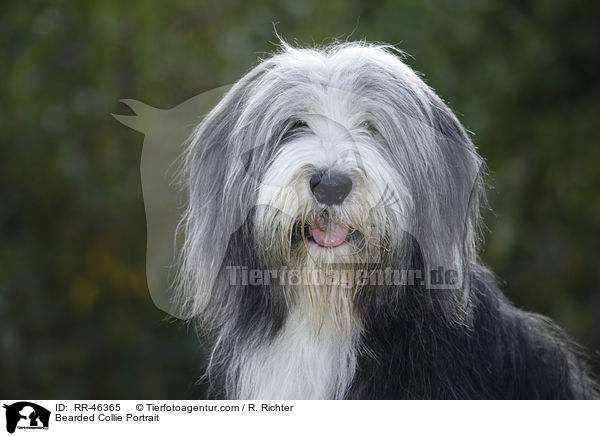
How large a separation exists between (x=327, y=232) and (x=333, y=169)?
0.60ft

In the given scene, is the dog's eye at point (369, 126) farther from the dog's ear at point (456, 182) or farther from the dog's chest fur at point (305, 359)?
the dog's chest fur at point (305, 359)

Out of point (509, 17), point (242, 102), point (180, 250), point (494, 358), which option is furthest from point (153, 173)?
point (509, 17)

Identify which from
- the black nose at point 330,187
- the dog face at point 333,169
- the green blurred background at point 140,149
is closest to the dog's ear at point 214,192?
the dog face at point 333,169

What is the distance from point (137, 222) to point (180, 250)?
1612mm

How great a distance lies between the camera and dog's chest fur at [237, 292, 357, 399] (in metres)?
2.13

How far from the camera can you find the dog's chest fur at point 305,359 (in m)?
2.13

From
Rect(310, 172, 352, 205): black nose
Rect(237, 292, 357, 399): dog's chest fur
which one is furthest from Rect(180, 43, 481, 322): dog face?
Rect(237, 292, 357, 399): dog's chest fur

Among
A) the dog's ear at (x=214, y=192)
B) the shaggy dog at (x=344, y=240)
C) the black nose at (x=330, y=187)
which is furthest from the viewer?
the dog's ear at (x=214, y=192)

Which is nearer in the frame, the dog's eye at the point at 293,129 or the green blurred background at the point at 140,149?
the dog's eye at the point at 293,129

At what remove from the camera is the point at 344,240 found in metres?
1.98

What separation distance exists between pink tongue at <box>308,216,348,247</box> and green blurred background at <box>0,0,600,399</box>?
195cm
